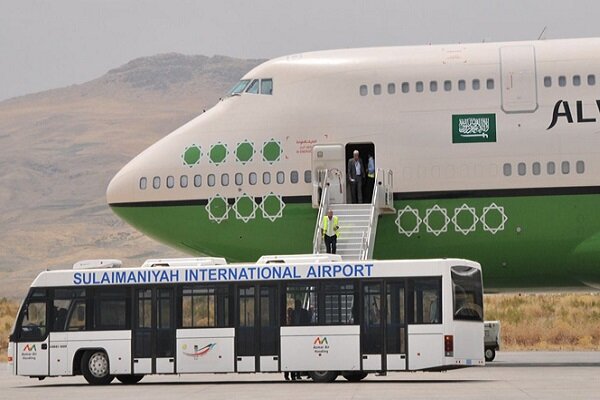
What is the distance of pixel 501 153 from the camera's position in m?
40.6

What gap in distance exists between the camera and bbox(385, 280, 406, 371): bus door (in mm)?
32531

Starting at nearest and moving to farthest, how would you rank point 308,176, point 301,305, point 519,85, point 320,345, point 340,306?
point 320,345 < point 340,306 < point 301,305 < point 519,85 < point 308,176

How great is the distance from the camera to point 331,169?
41.5 metres

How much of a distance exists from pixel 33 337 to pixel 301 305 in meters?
6.40

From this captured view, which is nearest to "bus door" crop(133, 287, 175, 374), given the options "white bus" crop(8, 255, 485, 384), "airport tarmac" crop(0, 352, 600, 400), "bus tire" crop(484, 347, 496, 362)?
"white bus" crop(8, 255, 485, 384)

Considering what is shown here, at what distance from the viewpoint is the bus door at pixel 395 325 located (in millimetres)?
32531

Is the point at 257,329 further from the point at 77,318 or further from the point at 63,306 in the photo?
the point at 63,306

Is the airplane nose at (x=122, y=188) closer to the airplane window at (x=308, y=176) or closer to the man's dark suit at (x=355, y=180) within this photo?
the airplane window at (x=308, y=176)

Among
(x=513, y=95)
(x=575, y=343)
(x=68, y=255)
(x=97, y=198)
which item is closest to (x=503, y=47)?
(x=513, y=95)

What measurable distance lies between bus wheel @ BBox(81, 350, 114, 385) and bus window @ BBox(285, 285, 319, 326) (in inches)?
170

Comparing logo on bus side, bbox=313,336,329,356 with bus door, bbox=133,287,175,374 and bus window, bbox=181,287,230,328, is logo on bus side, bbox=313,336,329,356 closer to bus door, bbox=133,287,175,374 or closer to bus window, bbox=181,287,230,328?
bus window, bbox=181,287,230,328

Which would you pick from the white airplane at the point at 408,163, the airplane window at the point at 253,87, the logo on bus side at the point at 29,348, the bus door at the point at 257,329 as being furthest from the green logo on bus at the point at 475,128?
the logo on bus side at the point at 29,348

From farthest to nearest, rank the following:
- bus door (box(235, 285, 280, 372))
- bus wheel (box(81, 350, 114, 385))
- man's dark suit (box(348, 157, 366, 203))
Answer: man's dark suit (box(348, 157, 366, 203)) < bus wheel (box(81, 350, 114, 385)) < bus door (box(235, 285, 280, 372))

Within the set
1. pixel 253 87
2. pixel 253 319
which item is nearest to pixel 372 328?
pixel 253 319
